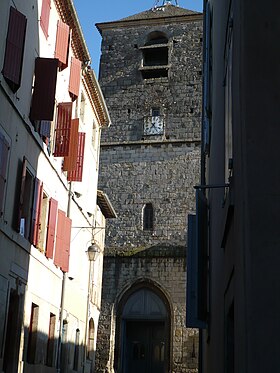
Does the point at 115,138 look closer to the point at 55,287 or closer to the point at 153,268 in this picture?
the point at 153,268

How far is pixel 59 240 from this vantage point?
14.5 m

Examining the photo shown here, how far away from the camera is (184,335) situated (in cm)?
2419

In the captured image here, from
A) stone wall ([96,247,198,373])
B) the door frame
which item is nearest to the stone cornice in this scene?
stone wall ([96,247,198,373])

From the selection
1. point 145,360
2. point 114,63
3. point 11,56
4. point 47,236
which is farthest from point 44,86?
point 114,63

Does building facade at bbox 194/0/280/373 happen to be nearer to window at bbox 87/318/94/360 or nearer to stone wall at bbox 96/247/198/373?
window at bbox 87/318/94/360

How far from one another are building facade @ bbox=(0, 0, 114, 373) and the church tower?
6186mm

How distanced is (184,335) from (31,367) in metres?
12.4

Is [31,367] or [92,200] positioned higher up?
[92,200]

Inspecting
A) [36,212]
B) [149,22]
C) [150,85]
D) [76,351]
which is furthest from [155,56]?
[36,212]

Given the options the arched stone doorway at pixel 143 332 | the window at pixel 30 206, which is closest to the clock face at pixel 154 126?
the arched stone doorway at pixel 143 332

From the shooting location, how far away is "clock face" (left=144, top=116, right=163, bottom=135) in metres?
27.8

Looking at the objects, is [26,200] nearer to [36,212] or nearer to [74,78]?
[36,212]

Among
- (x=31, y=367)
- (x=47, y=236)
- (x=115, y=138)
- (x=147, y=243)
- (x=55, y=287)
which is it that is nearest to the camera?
(x=31, y=367)

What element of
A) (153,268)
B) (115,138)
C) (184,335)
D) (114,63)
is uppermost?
(114,63)
